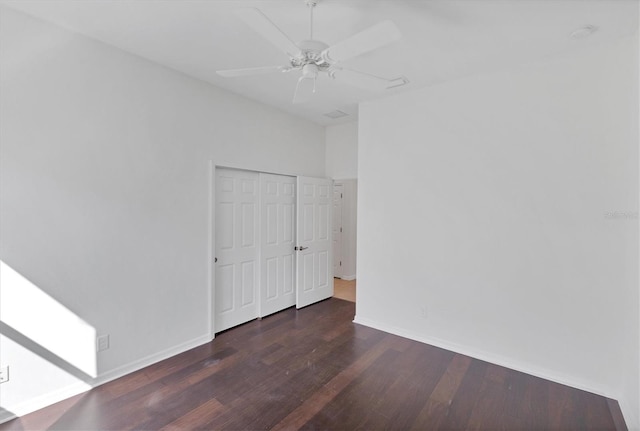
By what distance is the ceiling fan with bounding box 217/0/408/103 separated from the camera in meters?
1.47

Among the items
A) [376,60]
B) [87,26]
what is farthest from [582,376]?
[87,26]

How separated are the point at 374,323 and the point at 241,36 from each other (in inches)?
132

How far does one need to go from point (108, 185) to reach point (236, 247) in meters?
1.52

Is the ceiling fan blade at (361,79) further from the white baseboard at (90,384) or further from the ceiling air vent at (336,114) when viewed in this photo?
the white baseboard at (90,384)

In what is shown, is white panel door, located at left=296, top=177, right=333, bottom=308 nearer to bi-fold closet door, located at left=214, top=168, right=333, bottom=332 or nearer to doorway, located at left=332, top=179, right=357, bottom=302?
bi-fold closet door, located at left=214, top=168, right=333, bottom=332

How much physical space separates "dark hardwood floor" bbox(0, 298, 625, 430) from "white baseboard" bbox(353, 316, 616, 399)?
7 centimetres

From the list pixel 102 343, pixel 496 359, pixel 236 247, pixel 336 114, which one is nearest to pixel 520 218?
pixel 496 359


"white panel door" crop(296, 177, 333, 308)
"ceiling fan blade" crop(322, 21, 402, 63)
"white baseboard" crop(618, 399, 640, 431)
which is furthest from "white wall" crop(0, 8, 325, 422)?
"white baseboard" crop(618, 399, 640, 431)

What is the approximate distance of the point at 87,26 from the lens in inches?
91.0

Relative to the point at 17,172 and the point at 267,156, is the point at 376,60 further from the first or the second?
the point at 17,172

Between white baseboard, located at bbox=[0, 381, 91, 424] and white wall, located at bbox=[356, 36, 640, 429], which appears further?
white wall, located at bbox=[356, 36, 640, 429]

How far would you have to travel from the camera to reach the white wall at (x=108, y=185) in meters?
2.16

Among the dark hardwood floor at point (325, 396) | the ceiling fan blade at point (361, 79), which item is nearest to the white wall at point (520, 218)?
the dark hardwood floor at point (325, 396)

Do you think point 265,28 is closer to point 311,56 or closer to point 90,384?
point 311,56
